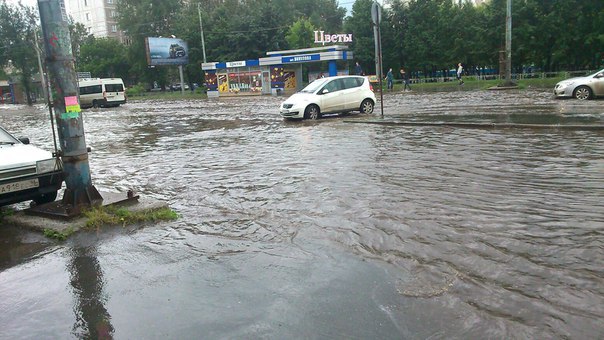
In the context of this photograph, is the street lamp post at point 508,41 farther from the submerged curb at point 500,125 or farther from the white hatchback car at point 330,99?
the submerged curb at point 500,125

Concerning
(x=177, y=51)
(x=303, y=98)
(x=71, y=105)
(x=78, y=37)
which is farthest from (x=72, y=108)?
(x=78, y=37)

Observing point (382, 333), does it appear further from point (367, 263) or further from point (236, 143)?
point (236, 143)

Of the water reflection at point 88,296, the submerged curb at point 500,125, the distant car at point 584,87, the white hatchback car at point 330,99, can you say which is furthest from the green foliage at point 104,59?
the water reflection at point 88,296

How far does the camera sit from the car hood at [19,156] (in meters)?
6.81

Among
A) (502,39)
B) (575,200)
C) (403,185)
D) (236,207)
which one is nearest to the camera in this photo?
(575,200)

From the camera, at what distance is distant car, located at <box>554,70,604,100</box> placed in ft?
67.3

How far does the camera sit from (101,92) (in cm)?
4338

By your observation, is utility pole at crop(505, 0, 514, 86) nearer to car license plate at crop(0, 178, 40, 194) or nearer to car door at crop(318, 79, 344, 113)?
car door at crop(318, 79, 344, 113)

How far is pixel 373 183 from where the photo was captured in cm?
790

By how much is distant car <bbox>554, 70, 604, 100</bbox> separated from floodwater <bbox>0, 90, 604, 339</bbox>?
1257cm

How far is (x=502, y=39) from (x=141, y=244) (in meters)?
45.0

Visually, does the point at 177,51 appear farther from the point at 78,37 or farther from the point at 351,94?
the point at 351,94

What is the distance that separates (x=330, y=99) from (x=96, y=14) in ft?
350

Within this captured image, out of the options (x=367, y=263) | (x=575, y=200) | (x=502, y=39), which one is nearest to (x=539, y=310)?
(x=367, y=263)
